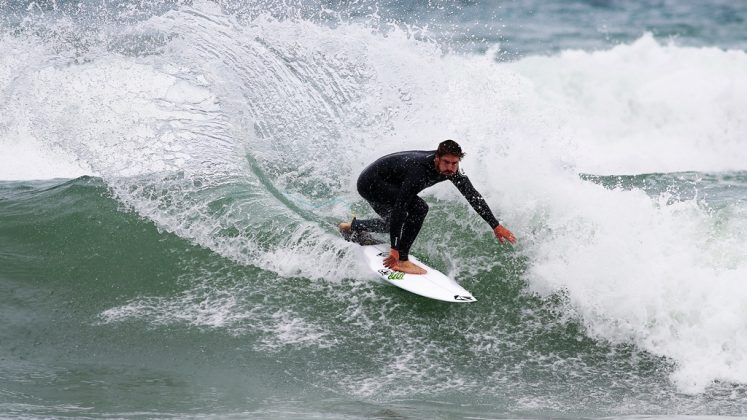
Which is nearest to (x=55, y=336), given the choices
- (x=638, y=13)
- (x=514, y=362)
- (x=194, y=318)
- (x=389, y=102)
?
(x=194, y=318)

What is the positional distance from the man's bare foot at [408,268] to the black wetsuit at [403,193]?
0.20ft

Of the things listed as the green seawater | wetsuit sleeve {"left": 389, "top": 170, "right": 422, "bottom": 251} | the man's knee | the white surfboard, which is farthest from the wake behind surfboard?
the man's knee

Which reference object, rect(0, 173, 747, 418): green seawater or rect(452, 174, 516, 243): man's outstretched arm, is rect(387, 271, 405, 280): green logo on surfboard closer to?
rect(0, 173, 747, 418): green seawater

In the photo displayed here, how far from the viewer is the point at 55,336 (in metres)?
6.31

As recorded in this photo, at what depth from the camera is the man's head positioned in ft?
20.2

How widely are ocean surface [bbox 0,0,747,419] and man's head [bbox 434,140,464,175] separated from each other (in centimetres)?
128

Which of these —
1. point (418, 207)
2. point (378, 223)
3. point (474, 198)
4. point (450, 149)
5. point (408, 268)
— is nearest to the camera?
point (450, 149)

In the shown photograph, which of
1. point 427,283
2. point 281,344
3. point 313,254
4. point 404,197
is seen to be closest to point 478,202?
point 404,197

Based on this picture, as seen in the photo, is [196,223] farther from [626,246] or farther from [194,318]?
[626,246]

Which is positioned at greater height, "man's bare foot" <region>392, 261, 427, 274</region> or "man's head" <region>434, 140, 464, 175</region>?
"man's head" <region>434, 140, 464, 175</region>

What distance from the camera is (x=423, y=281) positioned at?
266 inches

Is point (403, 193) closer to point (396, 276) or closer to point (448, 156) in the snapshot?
point (448, 156)

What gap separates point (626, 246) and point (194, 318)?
3807 millimetres

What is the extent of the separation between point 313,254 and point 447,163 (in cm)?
180
